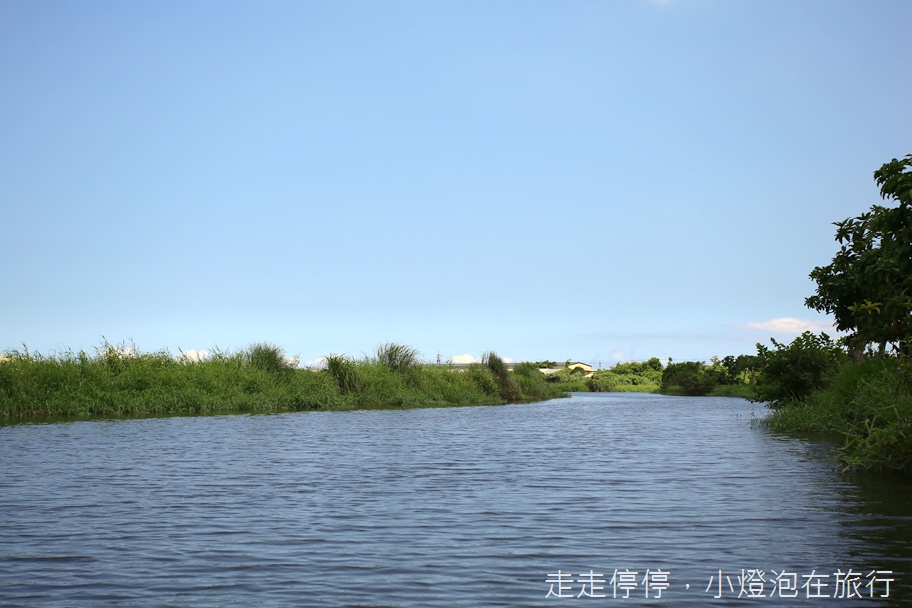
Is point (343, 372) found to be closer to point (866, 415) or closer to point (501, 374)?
point (501, 374)

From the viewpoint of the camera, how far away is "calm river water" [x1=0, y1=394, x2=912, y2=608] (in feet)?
22.6

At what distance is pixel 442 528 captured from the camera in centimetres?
947

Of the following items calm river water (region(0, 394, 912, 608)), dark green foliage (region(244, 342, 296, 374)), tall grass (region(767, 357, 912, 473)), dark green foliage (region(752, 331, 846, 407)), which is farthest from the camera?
dark green foliage (region(244, 342, 296, 374))

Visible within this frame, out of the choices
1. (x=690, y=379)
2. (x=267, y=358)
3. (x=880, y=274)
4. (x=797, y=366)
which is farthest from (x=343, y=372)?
(x=690, y=379)

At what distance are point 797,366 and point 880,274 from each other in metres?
13.1

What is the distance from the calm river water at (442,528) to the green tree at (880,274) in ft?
9.13

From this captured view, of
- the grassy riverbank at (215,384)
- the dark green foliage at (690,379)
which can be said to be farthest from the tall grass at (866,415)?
the dark green foliage at (690,379)

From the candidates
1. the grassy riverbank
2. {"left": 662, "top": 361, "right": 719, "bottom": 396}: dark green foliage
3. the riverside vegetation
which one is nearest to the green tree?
the riverside vegetation

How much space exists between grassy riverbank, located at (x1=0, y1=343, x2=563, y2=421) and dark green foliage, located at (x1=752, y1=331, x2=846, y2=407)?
735 inches

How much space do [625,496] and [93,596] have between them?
290 inches

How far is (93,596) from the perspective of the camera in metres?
6.75

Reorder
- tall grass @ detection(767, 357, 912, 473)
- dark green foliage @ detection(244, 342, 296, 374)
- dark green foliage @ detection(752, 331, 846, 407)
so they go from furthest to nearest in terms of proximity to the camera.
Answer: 1. dark green foliage @ detection(244, 342, 296, 374)
2. dark green foliage @ detection(752, 331, 846, 407)
3. tall grass @ detection(767, 357, 912, 473)

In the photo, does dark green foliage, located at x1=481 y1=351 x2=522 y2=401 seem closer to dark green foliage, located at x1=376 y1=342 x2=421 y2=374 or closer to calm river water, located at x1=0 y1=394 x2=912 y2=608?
dark green foliage, located at x1=376 y1=342 x2=421 y2=374

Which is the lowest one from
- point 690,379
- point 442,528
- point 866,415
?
point 442,528
